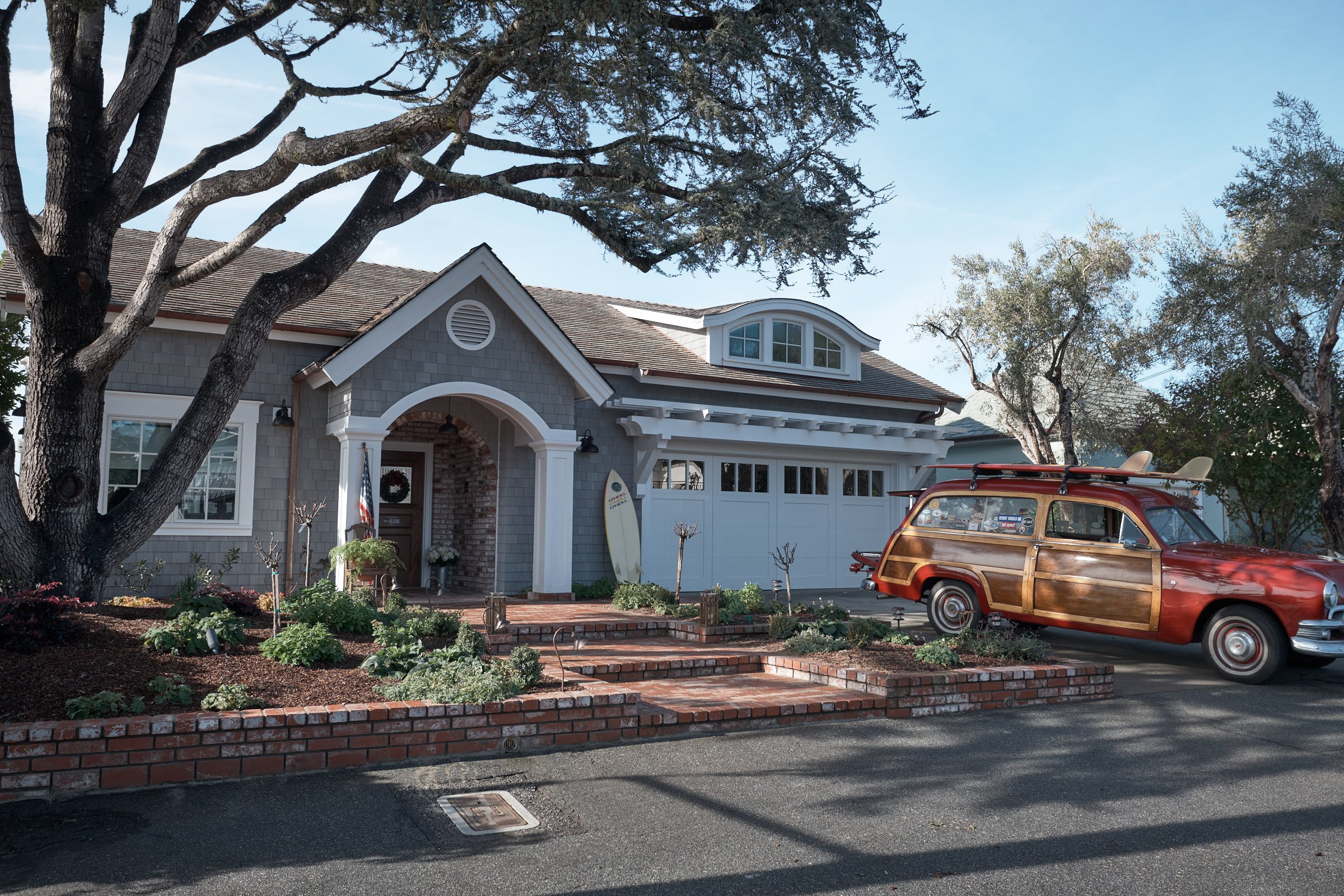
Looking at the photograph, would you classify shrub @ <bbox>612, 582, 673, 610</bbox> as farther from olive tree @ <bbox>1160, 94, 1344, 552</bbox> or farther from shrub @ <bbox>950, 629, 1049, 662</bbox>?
olive tree @ <bbox>1160, 94, 1344, 552</bbox>

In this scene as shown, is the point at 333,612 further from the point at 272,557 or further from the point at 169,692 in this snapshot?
the point at 169,692

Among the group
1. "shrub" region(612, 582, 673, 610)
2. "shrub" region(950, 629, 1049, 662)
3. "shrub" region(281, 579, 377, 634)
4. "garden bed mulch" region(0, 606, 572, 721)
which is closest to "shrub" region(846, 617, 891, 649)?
"shrub" region(950, 629, 1049, 662)

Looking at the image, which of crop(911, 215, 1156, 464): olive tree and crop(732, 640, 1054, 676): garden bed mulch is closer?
crop(732, 640, 1054, 676): garden bed mulch

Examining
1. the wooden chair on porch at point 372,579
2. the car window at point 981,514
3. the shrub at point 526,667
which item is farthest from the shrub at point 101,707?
the car window at point 981,514

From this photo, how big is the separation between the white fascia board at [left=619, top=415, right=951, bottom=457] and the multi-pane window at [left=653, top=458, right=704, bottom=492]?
45cm

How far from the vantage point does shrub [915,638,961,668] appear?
8.25m

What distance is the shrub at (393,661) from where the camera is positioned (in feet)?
23.0

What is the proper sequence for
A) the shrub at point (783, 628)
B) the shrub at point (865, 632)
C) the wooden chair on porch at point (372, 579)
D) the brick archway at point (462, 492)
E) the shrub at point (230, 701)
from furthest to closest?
the brick archway at point (462, 492)
the wooden chair on porch at point (372, 579)
the shrub at point (783, 628)
the shrub at point (865, 632)
the shrub at point (230, 701)

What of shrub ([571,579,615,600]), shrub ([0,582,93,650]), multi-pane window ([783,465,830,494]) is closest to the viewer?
shrub ([0,582,93,650])

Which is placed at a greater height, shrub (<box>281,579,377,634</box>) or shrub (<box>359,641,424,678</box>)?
shrub (<box>281,579,377,634</box>)

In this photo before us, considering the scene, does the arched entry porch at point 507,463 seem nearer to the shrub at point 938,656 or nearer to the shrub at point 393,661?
the shrub at point 393,661

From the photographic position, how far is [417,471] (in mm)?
15281

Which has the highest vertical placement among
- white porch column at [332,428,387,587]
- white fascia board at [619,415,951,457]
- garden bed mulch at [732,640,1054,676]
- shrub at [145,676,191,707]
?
white fascia board at [619,415,951,457]

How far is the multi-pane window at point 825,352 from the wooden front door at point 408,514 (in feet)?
24.8
